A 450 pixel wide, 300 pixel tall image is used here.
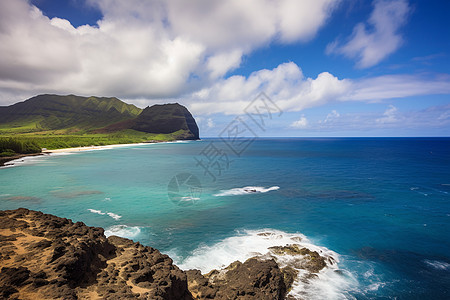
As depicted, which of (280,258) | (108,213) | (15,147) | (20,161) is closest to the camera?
(280,258)

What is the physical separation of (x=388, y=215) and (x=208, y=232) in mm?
23093

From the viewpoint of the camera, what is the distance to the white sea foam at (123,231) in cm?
2209

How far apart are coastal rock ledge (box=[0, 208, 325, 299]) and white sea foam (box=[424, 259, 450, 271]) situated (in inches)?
Answer: 478

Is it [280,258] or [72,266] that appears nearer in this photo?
[72,266]

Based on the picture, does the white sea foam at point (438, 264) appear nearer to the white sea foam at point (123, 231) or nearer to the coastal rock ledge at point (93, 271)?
the coastal rock ledge at point (93, 271)

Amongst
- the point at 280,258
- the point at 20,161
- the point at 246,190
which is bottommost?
the point at 20,161

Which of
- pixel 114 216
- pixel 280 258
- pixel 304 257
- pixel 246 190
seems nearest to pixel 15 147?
pixel 114 216

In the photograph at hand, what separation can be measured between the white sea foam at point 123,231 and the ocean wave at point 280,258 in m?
7.19

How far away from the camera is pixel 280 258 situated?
678 inches

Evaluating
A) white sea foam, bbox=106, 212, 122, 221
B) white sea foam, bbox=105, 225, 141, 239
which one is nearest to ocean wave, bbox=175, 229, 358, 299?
white sea foam, bbox=105, 225, 141, 239

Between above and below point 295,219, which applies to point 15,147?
above

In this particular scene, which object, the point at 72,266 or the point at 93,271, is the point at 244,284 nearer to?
the point at 93,271

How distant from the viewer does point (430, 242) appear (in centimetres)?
2123

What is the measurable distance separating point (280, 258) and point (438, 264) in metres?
12.6
